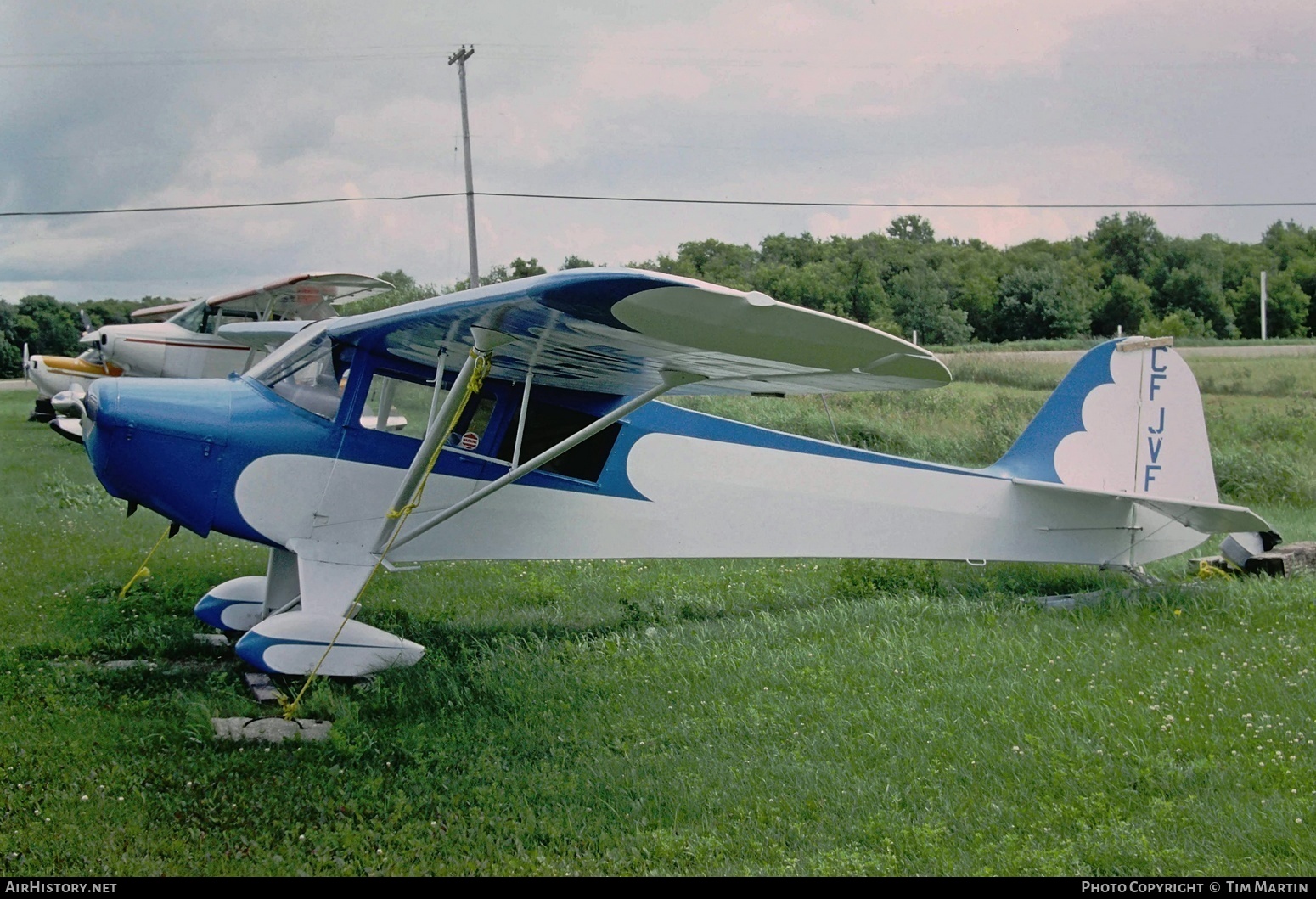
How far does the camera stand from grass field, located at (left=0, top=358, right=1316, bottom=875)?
3588 mm

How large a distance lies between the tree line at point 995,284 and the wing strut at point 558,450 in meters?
13.7

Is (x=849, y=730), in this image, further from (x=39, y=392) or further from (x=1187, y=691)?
(x=39, y=392)

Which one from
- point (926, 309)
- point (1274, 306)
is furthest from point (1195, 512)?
point (926, 309)

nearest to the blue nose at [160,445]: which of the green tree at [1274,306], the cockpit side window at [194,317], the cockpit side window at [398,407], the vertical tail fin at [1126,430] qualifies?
the cockpit side window at [398,407]

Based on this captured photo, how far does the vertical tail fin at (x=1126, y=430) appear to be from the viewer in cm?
691

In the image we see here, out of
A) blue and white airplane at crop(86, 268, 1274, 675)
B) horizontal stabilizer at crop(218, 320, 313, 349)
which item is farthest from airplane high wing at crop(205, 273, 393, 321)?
blue and white airplane at crop(86, 268, 1274, 675)

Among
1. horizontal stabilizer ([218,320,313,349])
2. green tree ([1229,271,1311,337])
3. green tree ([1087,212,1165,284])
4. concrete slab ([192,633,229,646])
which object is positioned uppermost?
green tree ([1087,212,1165,284])

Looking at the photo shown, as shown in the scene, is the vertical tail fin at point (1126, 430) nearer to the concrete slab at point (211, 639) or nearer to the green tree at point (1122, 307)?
the concrete slab at point (211, 639)

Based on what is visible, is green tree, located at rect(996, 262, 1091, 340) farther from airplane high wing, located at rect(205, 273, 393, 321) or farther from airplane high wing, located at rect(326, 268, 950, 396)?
airplane high wing, located at rect(326, 268, 950, 396)

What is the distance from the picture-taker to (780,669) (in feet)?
17.9

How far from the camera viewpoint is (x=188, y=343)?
1472 centimetres

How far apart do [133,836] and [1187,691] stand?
4.89m

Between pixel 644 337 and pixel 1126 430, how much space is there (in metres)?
4.48

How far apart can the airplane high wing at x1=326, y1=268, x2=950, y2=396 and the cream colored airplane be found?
9250 millimetres
